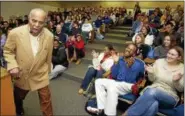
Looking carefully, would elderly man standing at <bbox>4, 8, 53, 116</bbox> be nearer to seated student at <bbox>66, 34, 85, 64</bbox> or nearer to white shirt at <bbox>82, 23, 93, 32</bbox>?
seated student at <bbox>66, 34, 85, 64</bbox>

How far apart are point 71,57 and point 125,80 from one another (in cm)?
260

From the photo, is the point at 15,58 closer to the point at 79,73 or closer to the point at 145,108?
the point at 145,108

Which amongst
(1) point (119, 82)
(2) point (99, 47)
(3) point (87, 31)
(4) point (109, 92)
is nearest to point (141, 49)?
(1) point (119, 82)

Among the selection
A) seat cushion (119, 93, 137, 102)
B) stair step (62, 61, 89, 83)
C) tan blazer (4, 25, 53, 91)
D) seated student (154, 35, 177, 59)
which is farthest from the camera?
stair step (62, 61, 89, 83)

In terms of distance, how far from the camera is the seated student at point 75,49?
5.57m

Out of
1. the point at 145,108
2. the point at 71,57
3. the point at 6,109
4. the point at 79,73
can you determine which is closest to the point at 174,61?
the point at 145,108

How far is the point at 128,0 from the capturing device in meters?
11.8

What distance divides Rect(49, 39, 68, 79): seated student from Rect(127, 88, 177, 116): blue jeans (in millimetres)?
2269

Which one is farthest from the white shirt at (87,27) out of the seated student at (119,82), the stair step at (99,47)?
the seated student at (119,82)

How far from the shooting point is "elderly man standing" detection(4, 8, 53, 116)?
211 cm

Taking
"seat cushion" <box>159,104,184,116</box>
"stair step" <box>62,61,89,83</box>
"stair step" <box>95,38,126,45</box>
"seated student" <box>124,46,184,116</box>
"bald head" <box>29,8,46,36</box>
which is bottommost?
"stair step" <box>62,61,89,83</box>

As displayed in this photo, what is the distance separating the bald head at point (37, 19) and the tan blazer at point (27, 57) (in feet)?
0.33

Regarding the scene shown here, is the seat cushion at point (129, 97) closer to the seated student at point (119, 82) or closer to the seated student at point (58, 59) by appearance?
the seated student at point (119, 82)

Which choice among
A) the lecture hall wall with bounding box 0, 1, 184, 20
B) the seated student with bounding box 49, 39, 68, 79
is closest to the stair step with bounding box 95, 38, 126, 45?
the seated student with bounding box 49, 39, 68, 79
